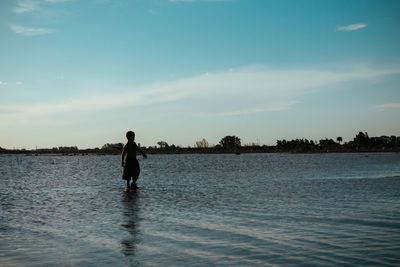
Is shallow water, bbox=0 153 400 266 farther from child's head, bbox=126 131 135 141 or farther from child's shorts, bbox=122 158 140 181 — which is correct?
child's head, bbox=126 131 135 141

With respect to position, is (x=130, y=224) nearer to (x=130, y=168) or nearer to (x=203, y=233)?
(x=203, y=233)

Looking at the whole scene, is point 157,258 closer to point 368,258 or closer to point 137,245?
point 137,245

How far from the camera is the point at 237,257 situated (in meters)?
6.41

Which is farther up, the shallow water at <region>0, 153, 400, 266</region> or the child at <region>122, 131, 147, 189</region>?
the child at <region>122, 131, 147, 189</region>

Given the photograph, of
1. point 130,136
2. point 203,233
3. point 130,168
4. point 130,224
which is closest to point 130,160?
point 130,168

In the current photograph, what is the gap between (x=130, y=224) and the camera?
381 inches

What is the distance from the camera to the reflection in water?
7047 millimetres

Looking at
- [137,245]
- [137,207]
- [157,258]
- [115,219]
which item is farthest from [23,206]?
[157,258]

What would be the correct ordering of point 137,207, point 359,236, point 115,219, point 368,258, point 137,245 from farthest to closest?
1. point 137,207
2. point 115,219
3. point 359,236
4. point 137,245
5. point 368,258

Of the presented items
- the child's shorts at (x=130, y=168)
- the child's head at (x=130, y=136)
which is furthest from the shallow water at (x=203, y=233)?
the child's head at (x=130, y=136)

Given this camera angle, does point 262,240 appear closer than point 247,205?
Yes

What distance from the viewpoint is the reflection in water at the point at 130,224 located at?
7.05 metres

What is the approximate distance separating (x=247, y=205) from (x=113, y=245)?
6.81 meters

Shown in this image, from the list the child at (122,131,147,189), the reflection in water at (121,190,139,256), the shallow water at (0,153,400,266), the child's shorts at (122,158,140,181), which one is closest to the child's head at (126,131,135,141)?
the child at (122,131,147,189)
